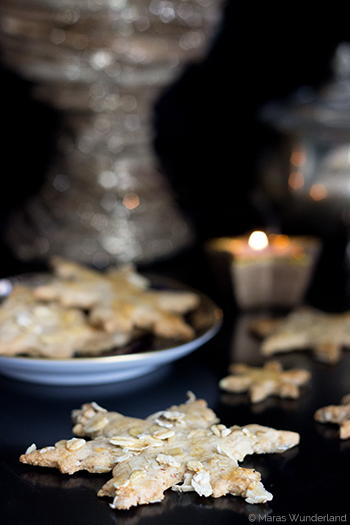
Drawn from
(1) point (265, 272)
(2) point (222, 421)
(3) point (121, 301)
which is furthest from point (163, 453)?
(1) point (265, 272)

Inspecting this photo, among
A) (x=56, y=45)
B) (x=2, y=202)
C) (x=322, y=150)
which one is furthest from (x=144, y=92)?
(x=2, y=202)

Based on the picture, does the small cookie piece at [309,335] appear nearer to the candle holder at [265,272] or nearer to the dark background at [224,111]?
the candle holder at [265,272]

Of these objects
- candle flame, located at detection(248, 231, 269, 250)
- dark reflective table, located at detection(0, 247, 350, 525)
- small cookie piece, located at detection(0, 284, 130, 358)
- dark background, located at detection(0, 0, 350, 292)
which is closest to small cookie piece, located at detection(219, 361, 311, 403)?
dark reflective table, located at detection(0, 247, 350, 525)

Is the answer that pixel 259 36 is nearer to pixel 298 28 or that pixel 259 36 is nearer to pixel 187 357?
pixel 298 28

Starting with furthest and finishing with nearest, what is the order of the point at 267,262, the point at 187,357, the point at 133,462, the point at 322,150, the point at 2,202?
the point at 2,202
the point at 322,150
the point at 267,262
the point at 187,357
the point at 133,462

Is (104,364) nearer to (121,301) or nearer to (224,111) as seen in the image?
(121,301)

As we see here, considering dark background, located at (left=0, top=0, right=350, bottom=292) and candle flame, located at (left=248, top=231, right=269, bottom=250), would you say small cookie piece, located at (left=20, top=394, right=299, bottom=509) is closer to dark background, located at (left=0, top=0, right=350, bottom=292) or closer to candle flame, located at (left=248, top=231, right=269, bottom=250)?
candle flame, located at (left=248, top=231, right=269, bottom=250)

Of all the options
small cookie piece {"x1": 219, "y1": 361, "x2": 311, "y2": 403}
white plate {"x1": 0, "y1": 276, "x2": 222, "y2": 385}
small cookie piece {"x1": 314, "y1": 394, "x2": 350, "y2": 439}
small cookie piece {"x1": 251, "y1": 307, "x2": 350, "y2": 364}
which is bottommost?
small cookie piece {"x1": 251, "y1": 307, "x2": 350, "y2": 364}
